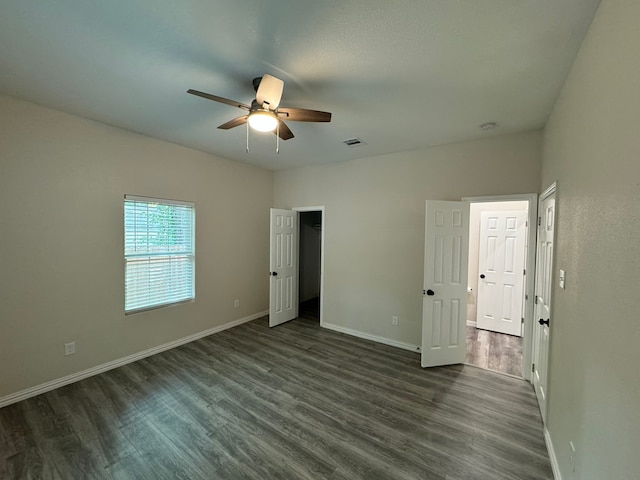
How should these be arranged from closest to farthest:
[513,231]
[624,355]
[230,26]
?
[624,355] < [230,26] < [513,231]

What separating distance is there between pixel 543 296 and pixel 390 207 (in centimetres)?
199

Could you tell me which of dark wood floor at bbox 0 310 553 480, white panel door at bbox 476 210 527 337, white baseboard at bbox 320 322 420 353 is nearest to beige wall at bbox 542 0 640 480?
dark wood floor at bbox 0 310 553 480

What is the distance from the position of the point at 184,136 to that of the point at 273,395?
10.4 ft

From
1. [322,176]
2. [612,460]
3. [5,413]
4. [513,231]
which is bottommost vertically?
[5,413]

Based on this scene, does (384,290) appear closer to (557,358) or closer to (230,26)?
(557,358)

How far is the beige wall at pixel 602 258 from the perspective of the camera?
3.05 feet

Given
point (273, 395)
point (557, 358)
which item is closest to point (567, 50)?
point (557, 358)

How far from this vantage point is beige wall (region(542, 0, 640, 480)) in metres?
0.93

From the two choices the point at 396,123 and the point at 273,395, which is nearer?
the point at 273,395

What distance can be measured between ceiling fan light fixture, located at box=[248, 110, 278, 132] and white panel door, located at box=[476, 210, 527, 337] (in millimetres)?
4000

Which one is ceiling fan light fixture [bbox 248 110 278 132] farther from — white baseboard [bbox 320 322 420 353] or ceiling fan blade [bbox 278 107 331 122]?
white baseboard [bbox 320 322 420 353]

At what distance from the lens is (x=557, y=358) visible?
72.5 inches

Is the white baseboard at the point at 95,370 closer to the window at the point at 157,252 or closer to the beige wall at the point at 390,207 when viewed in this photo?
the window at the point at 157,252

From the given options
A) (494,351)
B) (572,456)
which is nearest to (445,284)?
(494,351)
